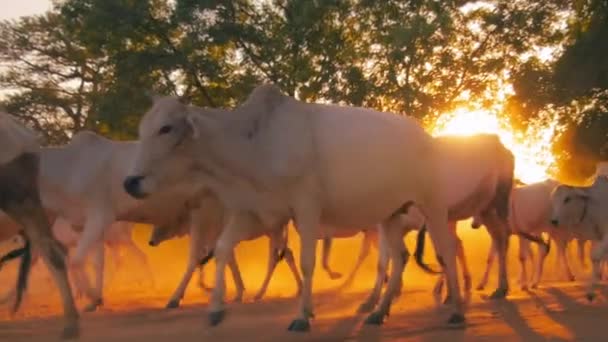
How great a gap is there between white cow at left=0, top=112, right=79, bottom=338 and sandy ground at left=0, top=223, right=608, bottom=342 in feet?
1.26

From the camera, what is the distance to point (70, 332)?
8.66 metres

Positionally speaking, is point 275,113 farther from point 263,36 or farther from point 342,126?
point 263,36

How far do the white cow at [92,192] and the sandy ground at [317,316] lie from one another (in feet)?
3.31

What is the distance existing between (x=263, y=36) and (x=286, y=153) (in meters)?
17.4

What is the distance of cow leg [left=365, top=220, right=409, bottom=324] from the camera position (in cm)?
945

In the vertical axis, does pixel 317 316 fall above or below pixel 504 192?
below

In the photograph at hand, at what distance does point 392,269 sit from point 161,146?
2472 millimetres

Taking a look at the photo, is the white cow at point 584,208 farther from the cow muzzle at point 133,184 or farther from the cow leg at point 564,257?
the cow muzzle at point 133,184

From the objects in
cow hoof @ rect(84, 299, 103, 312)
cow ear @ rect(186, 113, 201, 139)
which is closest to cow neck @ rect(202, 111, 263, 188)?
cow ear @ rect(186, 113, 201, 139)

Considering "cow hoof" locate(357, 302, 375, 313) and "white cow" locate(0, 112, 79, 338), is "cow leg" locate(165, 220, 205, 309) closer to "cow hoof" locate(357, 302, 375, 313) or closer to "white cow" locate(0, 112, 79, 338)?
"cow hoof" locate(357, 302, 375, 313)

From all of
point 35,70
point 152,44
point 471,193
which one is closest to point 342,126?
point 471,193

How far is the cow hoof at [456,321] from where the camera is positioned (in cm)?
910

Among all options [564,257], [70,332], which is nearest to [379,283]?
[70,332]

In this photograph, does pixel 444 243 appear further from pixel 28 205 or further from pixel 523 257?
pixel 523 257
